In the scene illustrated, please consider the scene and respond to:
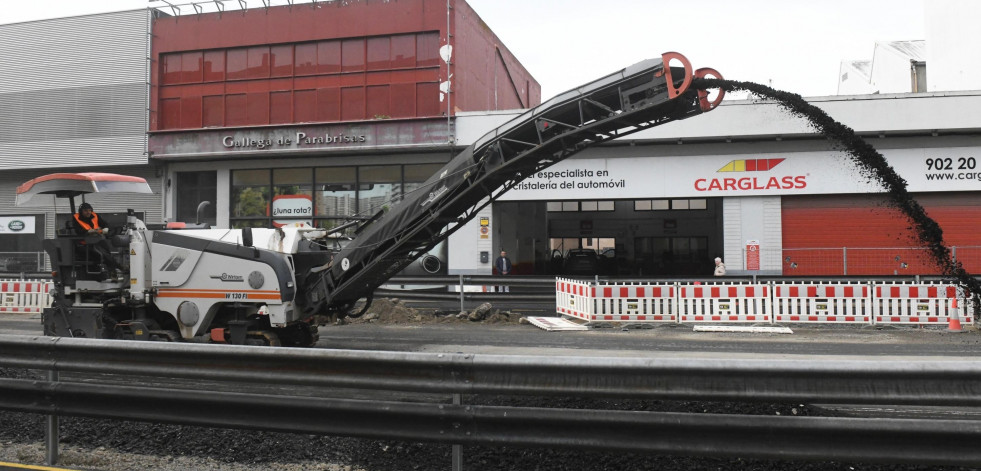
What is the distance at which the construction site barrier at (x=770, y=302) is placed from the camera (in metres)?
16.0

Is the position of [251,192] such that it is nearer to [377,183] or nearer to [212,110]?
[212,110]

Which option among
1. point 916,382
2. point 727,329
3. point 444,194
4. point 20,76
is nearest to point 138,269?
point 444,194

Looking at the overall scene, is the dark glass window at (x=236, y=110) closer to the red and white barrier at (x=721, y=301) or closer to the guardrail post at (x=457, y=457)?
the red and white barrier at (x=721, y=301)

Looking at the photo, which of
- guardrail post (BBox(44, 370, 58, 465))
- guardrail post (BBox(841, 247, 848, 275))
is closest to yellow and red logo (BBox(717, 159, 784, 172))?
guardrail post (BBox(841, 247, 848, 275))

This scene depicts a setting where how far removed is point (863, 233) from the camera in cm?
2289

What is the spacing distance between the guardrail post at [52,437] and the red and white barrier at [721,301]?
14.1 meters

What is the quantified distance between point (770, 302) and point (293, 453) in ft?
45.9

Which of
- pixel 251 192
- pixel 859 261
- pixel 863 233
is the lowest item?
pixel 859 261

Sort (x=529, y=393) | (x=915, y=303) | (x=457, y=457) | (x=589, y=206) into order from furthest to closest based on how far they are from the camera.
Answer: (x=589, y=206) < (x=915, y=303) < (x=457, y=457) < (x=529, y=393)

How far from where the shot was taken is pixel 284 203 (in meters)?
26.5

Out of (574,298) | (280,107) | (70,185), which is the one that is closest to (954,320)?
(574,298)

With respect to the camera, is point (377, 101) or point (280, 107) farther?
point (280, 107)

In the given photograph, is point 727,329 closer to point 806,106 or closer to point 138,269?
point 806,106

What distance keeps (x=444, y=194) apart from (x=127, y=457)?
6.25 meters
